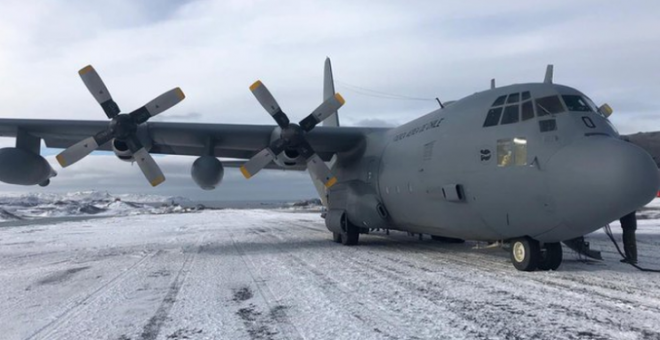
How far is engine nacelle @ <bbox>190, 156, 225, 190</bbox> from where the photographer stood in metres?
15.2

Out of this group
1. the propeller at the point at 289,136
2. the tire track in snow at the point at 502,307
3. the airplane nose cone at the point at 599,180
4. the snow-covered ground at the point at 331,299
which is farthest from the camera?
the propeller at the point at 289,136

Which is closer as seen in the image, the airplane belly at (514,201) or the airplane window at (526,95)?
the airplane belly at (514,201)

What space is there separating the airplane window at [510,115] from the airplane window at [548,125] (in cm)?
55

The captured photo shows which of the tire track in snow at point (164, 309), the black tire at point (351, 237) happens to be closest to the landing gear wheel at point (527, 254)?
the tire track in snow at point (164, 309)

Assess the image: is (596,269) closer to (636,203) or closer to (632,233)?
(632,233)

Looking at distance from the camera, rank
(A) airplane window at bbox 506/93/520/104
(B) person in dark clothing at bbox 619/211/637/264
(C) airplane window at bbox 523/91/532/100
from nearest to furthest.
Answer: (B) person in dark clothing at bbox 619/211/637/264, (C) airplane window at bbox 523/91/532/100, (A) airplane window at bbox 506/93/520/104

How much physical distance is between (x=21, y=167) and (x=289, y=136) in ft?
26.5

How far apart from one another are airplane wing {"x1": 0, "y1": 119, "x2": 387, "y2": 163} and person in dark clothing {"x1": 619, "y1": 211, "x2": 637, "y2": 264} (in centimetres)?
872

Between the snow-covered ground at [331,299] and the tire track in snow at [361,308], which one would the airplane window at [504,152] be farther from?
the tire track in snow at [361,308]

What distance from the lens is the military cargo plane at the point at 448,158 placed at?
26.1 ft

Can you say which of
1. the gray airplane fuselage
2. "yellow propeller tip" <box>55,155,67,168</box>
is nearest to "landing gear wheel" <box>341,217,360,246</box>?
the gray airplane fuselage

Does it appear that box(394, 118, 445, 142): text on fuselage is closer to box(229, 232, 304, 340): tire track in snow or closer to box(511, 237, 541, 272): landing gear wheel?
box(511, 237, 541, 272): landing gear wheel

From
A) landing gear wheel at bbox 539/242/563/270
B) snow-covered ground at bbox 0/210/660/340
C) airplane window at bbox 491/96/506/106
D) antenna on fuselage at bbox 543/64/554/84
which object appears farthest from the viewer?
antenna on fuselage at bbox 543/64/554/84

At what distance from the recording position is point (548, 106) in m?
8.98
